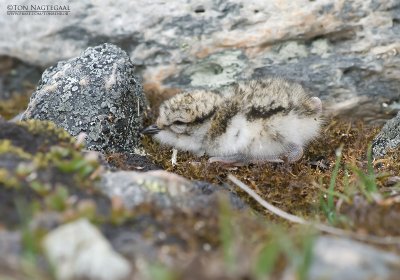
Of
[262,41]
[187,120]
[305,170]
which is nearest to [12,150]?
[187,120]

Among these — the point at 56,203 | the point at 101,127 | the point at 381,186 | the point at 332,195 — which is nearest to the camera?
the point at 56,203

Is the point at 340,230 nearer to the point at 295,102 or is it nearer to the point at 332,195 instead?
the point at 332,195

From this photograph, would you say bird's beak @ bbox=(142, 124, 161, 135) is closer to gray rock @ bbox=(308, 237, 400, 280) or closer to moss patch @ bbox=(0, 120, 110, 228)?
moss patch @ bbox=(0, 120, 110, 228)

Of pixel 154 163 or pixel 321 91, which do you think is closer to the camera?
pixel 154 163

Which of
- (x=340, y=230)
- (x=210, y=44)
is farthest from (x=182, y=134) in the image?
(x=340, y=230)

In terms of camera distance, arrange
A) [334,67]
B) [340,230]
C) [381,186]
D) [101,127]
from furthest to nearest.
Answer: [334,67] → [101,127] → [381,186] → [340,230]

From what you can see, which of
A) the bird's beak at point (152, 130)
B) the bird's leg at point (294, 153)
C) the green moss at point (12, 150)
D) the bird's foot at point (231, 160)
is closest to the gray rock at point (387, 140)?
the bird's leg at point (294, 153)

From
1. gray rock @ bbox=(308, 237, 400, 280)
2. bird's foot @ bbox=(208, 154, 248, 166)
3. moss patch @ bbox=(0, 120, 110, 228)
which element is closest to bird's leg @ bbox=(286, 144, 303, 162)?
bird's foot @ bbox=(208, 154, 248, 166)
